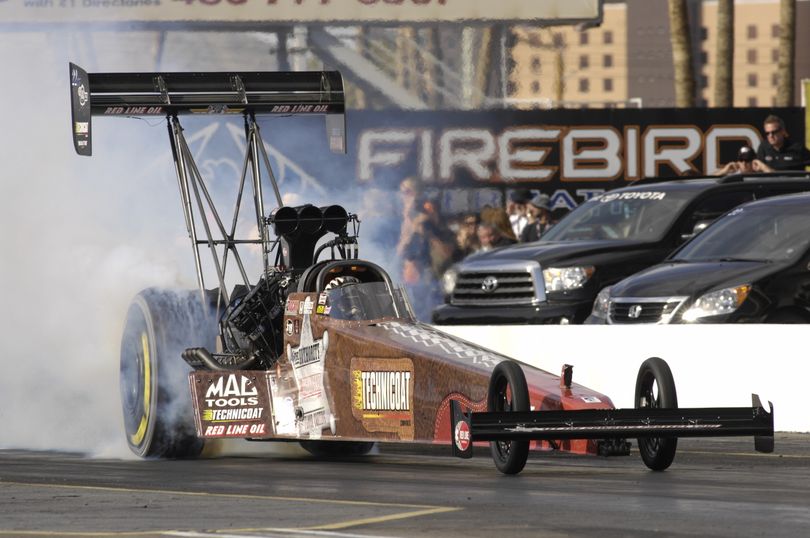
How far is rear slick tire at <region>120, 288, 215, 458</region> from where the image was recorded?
13.7 metres

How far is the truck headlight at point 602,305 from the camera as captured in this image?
17906mm

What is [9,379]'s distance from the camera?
15906mm

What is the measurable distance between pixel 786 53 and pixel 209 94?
30.0 metres

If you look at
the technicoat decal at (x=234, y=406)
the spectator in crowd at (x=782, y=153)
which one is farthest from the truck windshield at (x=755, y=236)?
the technicoat decal at (x=234, y=406)

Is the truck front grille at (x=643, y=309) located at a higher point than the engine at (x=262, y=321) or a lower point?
lower

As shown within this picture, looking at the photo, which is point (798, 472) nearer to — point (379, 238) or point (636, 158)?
point (379, 238)

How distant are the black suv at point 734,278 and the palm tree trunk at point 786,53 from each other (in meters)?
24.3

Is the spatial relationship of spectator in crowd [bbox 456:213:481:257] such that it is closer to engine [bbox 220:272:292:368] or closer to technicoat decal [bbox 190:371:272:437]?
engine [bbox 220:272:292:368]

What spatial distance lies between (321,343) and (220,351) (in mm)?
1794

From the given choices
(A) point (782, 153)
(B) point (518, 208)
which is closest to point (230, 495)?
(A) point (782, 153)

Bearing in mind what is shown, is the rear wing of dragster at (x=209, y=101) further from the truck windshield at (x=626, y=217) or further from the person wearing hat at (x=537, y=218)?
the person wearing hat at (x=537, y=218)

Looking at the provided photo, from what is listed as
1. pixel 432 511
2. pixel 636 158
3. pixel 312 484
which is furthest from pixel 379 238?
pixel 432 511

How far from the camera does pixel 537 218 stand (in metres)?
24.5

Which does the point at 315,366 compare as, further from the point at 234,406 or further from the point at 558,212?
the point at 558,212
